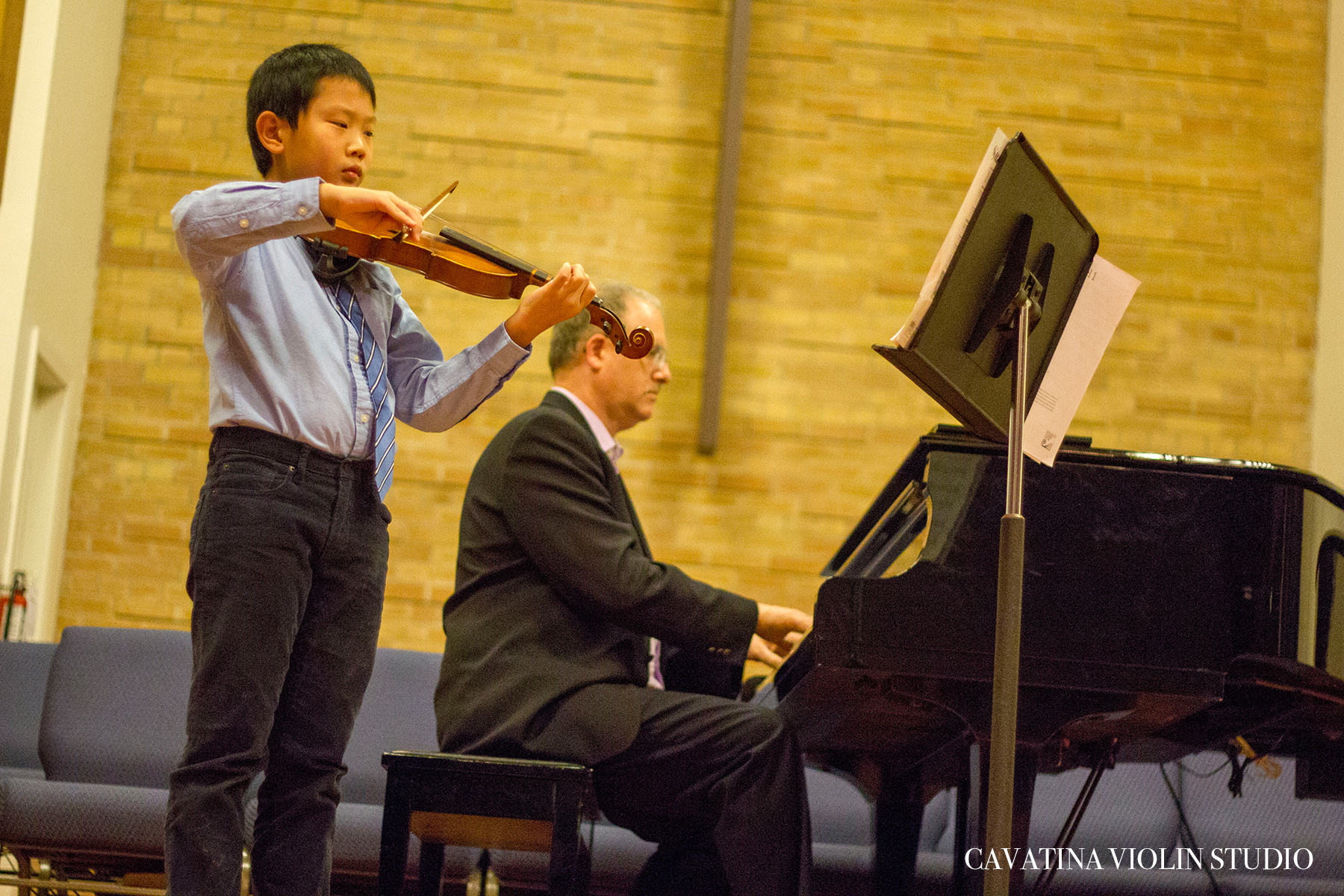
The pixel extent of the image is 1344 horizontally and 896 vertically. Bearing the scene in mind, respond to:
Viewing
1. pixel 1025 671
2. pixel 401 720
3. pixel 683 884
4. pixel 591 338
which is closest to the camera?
pixel 1025 671

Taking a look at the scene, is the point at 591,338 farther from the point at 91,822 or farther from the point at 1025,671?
the point at 91,822

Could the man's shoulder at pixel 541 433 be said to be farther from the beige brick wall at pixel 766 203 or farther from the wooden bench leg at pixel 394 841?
the beige brick wall at pixel 766 203

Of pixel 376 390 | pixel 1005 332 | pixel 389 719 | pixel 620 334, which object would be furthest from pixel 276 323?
pixel 389 719

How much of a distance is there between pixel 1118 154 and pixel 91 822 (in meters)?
4.41

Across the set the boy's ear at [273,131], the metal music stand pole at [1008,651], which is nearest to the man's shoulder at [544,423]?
the boy's ear at [273,131]

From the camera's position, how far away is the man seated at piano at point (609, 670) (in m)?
2.37

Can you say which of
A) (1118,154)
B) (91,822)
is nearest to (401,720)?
(91,822)

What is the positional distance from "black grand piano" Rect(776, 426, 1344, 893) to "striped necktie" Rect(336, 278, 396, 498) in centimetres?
74

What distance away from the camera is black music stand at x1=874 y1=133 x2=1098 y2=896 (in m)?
1.76

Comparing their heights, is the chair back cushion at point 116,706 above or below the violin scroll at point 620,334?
below

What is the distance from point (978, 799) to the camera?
7.35 ft

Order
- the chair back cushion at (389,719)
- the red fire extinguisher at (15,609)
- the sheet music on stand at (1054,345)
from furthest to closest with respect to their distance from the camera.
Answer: the red fire extinguisher at (15,609), the chair back cushion at (389,719), the sheet music on stand at (1054,345)

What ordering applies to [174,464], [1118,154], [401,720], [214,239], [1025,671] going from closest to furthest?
1. [214,239]
2. [1025,671]
3. [401,720]
4. [174,464]
5. [1118,154]

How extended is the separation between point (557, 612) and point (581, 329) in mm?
729
